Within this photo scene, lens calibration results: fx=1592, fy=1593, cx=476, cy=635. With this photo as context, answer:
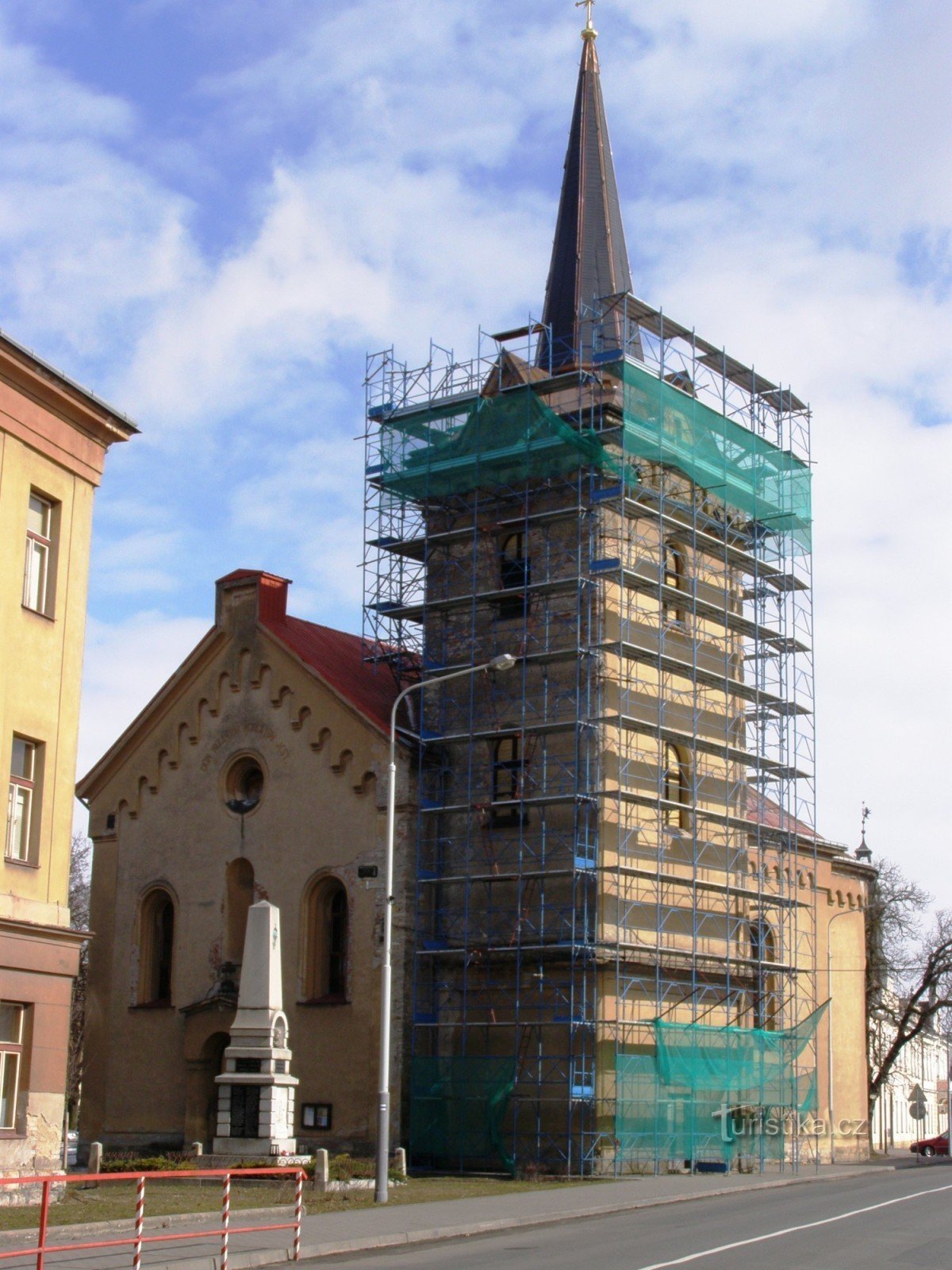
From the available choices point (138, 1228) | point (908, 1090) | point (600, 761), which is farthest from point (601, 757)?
point (908, 1090)

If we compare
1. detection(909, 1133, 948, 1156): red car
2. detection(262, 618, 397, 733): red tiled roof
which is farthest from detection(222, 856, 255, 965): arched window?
detection(909, 1133, 948, 1156): red car

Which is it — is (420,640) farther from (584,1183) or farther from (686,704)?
(584,1183)

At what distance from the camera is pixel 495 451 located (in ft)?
126

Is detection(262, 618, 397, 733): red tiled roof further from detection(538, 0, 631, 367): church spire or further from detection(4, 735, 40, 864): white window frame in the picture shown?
detection(4, 735, 40, 864): white window frame

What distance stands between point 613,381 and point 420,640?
8293 mm

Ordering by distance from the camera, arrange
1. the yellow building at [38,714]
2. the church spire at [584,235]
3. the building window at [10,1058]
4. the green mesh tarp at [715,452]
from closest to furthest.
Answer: the building window at [10,1058] → the yellow building at [38,714] → the green mesh tarp at [715,452] → the church spire at [584,235]

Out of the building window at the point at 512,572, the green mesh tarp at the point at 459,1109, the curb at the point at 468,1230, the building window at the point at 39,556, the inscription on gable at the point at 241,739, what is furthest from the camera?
the inscription on gable at the point at 241,739

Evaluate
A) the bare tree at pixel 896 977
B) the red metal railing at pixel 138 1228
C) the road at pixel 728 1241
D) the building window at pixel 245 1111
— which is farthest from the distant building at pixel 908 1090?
the red metal railing at pixel 138 1228

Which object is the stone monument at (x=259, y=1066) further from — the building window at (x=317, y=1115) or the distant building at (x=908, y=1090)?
the distant building at (x=908, y=1090)

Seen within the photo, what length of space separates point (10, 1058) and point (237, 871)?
1818cm

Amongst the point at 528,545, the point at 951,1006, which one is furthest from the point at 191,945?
the point at 951,1006

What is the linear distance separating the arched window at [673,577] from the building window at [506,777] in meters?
4.94

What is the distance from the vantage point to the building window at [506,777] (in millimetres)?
37188

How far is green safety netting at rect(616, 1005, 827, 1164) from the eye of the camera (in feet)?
112
